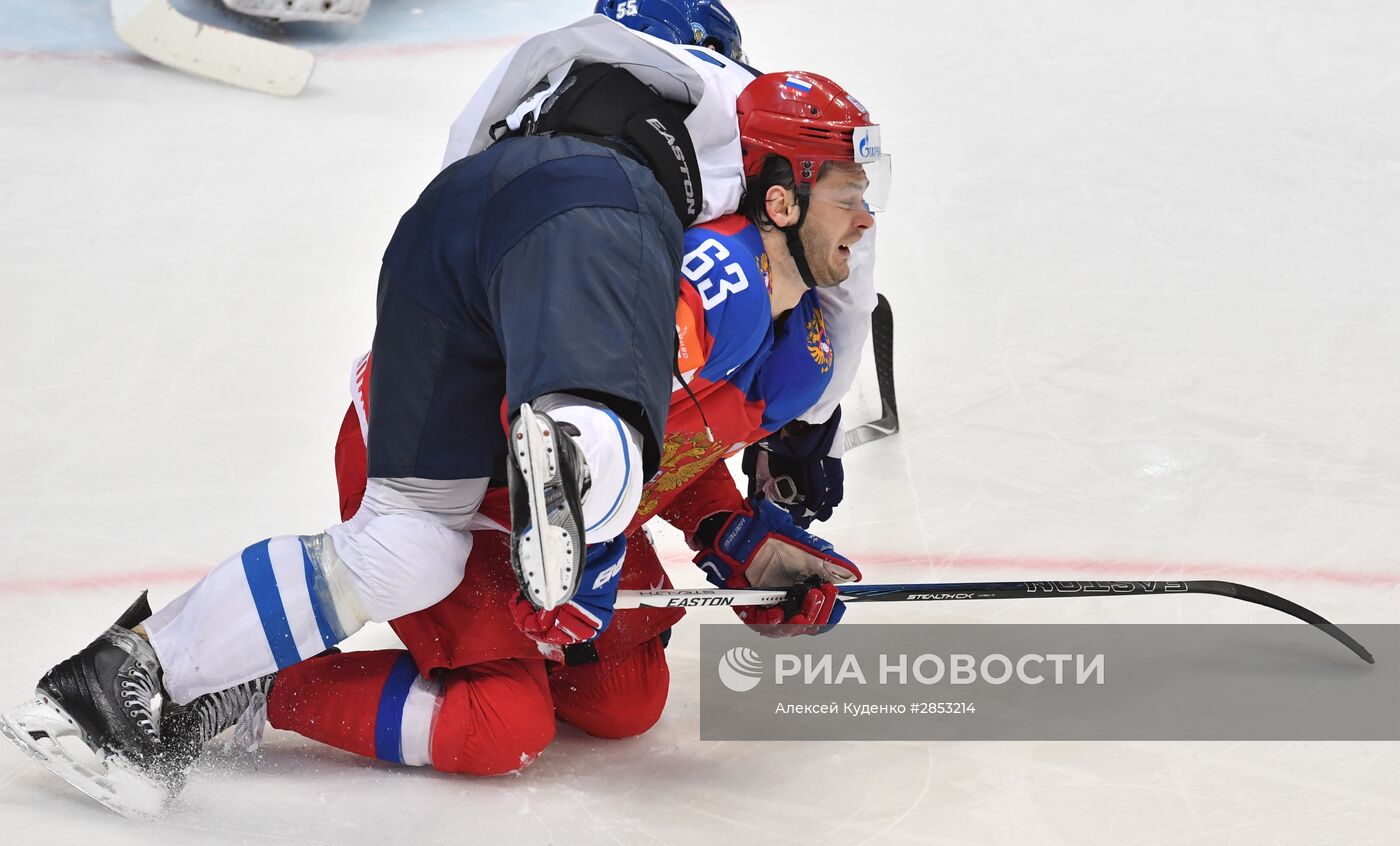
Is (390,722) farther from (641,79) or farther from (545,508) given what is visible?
(641,79)

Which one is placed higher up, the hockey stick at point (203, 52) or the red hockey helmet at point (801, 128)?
the red hockey helmet at point (801, 128)

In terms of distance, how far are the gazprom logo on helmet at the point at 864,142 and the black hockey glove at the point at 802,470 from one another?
56 centimetres

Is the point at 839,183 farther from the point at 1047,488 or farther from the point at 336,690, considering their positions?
the point at 1047,488

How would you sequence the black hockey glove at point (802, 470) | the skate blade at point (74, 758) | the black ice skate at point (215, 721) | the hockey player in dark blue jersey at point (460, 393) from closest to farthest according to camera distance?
the hockey player in dark blue jersey at point (460, 393) → the skate blade at point (74, 758) → the black ice skate at point (215, 721) → the black hockey glove at point (802, 470)

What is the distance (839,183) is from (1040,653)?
0.96 metres

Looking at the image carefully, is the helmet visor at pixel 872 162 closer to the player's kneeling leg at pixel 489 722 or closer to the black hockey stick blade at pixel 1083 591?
the black hockey stick blade at pixel 1083 591

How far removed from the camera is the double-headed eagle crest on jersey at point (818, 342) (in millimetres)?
2230

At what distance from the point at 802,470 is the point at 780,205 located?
65cm

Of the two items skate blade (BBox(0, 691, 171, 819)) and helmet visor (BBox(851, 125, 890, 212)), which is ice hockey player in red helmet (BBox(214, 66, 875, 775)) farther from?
skate blade (BBox(0, 691, 171, 819))

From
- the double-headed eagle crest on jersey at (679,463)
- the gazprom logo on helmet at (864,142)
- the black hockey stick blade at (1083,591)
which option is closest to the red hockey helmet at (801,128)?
the gazprom logo on helmet at (864,142)

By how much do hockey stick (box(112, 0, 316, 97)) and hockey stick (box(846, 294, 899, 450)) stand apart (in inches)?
81.8

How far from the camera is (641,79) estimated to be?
2.04 meters

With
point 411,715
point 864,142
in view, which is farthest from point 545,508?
point 864,142

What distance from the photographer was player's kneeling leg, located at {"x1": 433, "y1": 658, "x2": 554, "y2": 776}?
2.05 m
